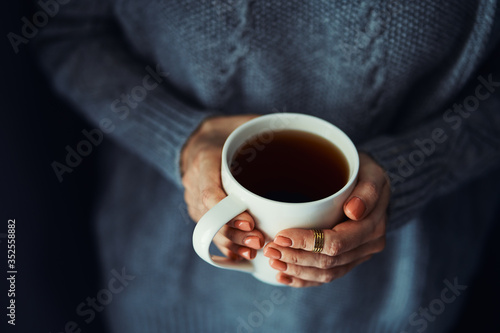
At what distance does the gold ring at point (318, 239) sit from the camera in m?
0.53

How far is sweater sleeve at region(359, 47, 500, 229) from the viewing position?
71cm

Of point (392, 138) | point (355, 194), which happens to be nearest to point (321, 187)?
point (355, 194)

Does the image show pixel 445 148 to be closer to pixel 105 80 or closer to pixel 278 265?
pixel 278 265

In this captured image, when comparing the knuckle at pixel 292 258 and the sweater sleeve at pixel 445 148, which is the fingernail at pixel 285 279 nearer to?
the knuckle at pixel 292 258

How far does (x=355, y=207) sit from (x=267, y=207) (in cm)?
13

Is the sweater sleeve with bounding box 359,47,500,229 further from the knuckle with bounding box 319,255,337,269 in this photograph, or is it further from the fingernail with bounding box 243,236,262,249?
the fingernail with bounding box 243,236,262,249

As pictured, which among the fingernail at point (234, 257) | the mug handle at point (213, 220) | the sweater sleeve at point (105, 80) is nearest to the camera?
the mug handle at point (213, 220)

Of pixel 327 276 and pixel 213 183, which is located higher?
pixel 213 183

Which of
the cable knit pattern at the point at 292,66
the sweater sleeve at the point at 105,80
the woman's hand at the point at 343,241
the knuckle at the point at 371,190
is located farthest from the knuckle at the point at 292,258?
the sweater sleeve at the point at 105,80

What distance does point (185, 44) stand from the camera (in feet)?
2.51

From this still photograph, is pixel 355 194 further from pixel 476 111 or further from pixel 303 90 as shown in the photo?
pixel 476 111

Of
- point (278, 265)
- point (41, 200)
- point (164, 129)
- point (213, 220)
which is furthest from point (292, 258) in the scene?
point (41, 200)

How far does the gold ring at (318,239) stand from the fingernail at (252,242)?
0.07 meters

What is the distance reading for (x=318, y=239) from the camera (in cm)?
53
